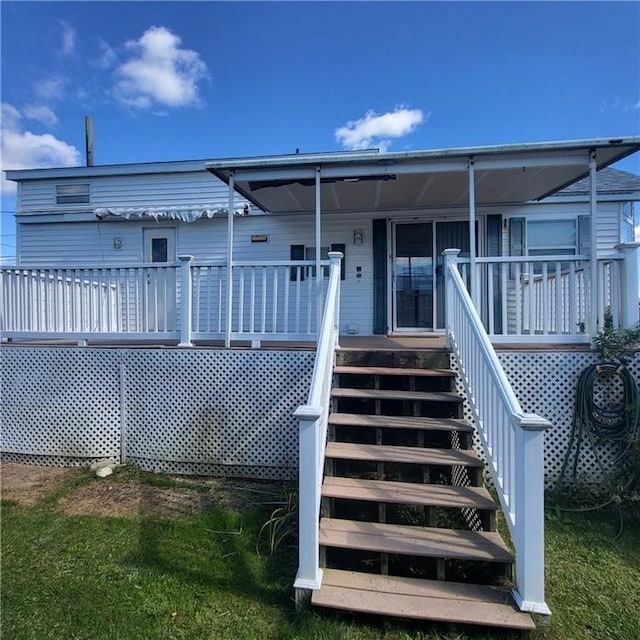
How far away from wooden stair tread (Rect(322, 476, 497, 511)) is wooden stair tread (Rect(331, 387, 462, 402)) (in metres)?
0.80

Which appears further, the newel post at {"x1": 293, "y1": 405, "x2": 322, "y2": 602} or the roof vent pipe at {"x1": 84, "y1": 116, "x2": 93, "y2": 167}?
the roof vent pipe at {"x1": 84, "y1": 116, "x2": 93, "y2": 167}

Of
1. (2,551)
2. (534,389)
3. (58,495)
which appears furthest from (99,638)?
(534,389)

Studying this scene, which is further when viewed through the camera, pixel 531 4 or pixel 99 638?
pixel 531 4

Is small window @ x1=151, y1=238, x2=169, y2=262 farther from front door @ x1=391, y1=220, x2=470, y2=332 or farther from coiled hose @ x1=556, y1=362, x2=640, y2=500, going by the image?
coiled hose @ x1=556, y1=362, x2=640, y2=500

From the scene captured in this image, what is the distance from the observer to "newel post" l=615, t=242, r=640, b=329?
12.2 feet

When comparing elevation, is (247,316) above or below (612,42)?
below

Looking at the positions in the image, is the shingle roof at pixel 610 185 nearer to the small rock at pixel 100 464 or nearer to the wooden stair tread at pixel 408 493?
the wooden stair tread at pixel 408 493

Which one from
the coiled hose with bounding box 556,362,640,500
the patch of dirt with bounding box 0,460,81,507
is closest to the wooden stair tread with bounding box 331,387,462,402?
the coiled hose with bounding box 556,362,640,500

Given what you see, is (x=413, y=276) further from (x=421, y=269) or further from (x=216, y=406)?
(x=216, y=406)

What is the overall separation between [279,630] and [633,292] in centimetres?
426

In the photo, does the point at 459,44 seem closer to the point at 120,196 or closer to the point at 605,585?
the point at 120,196

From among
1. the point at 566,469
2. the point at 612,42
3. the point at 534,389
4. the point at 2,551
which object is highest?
the point at 612,42

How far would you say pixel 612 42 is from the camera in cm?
745

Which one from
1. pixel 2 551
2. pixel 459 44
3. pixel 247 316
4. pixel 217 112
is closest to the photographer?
pixel 2 551
